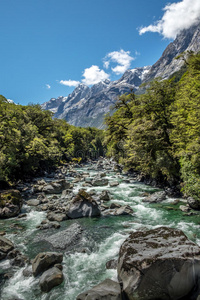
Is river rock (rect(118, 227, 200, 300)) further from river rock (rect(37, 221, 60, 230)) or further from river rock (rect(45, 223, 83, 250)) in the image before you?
river rock (rect(37, 221, 60, 230))

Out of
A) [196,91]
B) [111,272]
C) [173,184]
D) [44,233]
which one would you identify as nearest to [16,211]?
[44,233]

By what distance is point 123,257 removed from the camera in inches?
265

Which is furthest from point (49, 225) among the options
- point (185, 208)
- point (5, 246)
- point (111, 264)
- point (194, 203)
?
point (194, 203)

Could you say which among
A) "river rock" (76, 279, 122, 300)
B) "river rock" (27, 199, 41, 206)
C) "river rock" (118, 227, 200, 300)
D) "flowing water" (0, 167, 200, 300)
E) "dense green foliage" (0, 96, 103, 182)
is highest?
"dense green foliage" (0, 96, 103, 182)

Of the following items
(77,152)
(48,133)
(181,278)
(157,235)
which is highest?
(48,133)

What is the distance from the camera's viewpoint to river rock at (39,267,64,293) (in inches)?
267

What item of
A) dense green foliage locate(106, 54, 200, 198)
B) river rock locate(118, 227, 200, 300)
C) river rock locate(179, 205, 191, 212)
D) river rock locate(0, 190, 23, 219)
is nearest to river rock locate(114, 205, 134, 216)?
river rock locate(179, 205, 191, 212)

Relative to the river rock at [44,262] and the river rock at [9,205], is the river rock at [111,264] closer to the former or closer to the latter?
the river rock at [44,262]

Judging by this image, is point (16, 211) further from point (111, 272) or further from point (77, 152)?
point (77, 152)

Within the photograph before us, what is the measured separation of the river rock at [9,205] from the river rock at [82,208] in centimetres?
468

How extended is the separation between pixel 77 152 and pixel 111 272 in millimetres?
59164

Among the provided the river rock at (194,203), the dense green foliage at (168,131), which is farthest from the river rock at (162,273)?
the dense green foliage at (168,131)

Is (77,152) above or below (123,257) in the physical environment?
above

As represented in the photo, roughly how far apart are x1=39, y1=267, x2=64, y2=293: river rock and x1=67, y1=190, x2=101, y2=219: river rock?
6.65m
